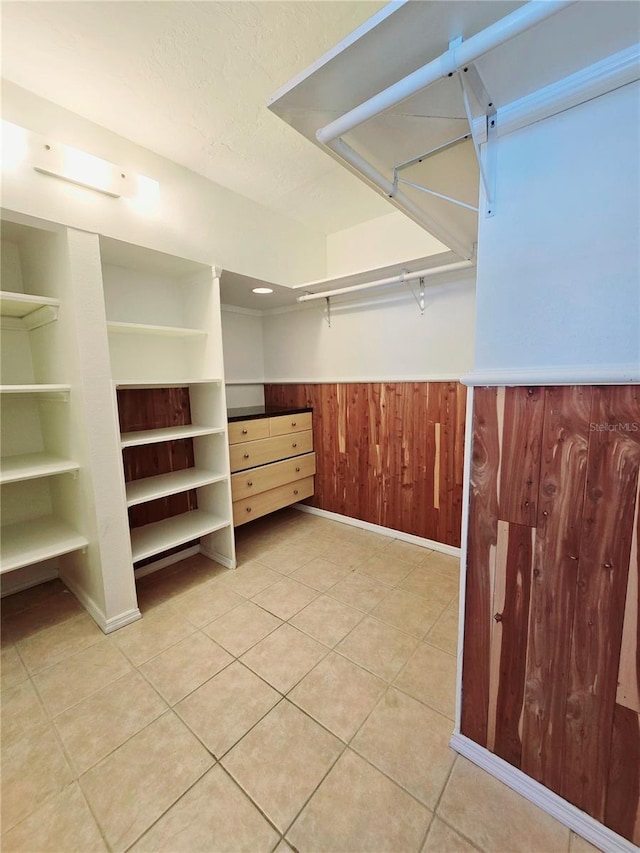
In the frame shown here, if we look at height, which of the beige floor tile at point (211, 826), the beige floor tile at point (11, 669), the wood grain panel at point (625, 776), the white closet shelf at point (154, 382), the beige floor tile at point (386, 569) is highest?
the white closet shelf at point (154, 382)

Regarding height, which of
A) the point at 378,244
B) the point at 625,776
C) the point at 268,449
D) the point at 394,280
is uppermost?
the point at 378,244

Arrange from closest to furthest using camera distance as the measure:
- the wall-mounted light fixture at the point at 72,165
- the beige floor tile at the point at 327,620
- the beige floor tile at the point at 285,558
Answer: the wall-mounted light fixture at the point at 72,165 → the beige floor tile at the point at 327,620 → the beige floor tile at the point at 285,558

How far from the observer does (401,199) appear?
1411mm

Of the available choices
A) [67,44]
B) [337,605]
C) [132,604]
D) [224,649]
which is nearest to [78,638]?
[132,604]

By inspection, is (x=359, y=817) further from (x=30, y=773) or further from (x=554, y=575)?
(x=30, y=773)

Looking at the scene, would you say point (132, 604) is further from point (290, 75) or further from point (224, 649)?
point (290, 75)

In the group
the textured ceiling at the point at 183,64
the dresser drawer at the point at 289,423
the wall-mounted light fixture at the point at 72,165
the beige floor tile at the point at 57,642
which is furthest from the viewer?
the dresser drawer at the point at 289,423

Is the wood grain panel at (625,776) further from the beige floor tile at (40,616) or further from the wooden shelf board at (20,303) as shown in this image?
the wooden shelf board at (20,303)

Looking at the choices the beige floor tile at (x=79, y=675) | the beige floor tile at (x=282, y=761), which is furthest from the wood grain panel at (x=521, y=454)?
the beige floor tile at (x=79, y=675)

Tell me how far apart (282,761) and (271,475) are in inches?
73.1

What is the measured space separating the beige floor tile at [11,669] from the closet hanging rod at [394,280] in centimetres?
280

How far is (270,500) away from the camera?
9.57 ft

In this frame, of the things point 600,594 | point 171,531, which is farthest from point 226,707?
point 600,594

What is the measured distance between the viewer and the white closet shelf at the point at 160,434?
196 centimetres
